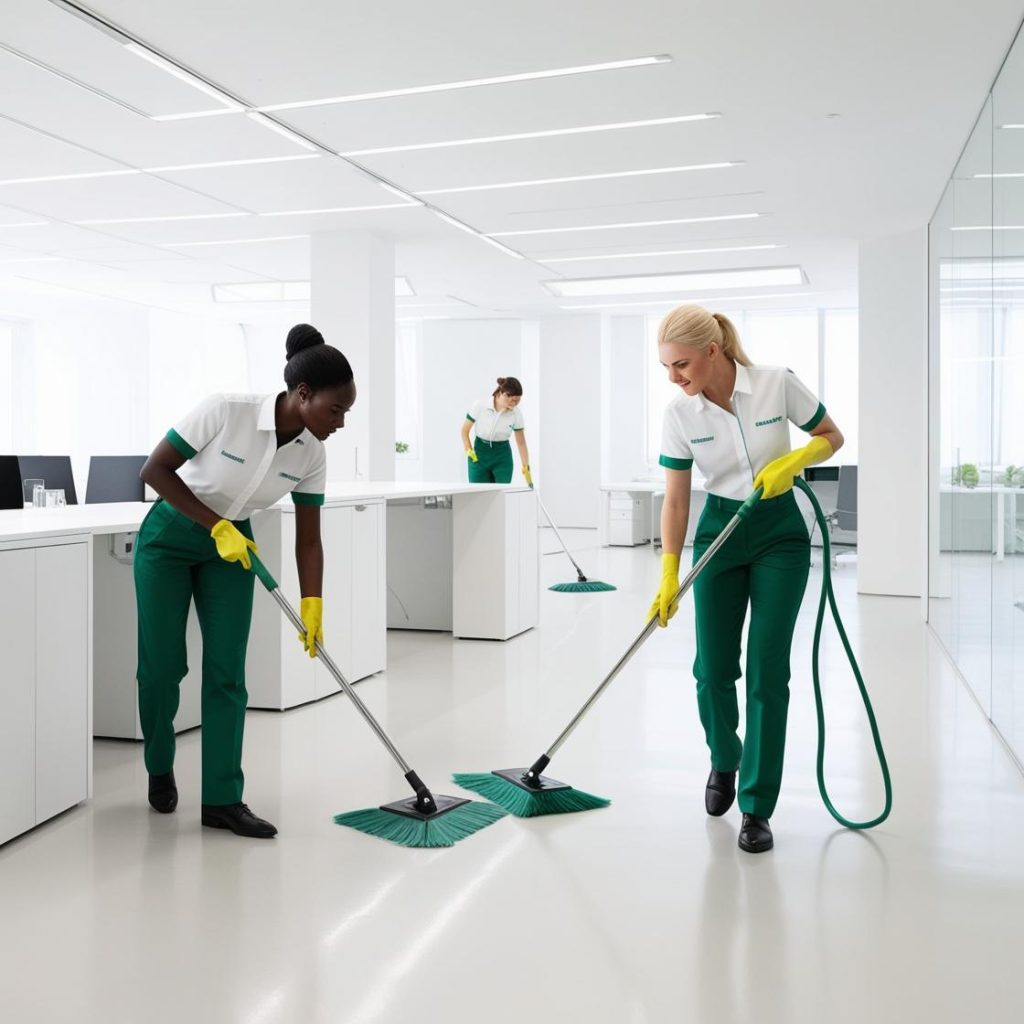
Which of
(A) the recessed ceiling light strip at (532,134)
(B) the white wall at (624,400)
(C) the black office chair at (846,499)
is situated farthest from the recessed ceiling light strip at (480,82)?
(B) the white wall at (624,400)

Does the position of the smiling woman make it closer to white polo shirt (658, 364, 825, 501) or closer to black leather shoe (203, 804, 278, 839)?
black leather shoe (203, 804, 278, 839)

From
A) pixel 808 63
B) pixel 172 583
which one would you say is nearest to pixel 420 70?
pixel 808 63

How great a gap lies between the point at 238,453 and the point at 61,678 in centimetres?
78

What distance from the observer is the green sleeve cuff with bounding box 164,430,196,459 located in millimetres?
2543

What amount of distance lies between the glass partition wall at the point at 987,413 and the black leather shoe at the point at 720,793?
114 cm

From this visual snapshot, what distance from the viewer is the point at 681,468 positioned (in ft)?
9.06

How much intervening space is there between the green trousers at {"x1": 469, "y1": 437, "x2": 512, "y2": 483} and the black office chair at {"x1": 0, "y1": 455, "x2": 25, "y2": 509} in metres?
3.54

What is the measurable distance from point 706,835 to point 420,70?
123 inches

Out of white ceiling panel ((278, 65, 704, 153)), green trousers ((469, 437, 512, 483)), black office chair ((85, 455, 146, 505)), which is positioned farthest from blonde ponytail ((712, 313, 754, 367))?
green trousers ((469, 437, 512, 483))

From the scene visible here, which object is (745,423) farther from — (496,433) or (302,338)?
(496,433)

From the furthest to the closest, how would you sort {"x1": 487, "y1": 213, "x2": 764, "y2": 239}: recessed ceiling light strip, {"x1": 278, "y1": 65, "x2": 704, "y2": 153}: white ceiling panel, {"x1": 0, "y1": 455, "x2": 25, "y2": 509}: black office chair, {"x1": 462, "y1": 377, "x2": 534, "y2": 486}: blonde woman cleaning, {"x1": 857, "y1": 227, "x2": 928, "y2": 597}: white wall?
{"x1": 462, "y1": 377, "x2": 534, "y2": 486}: blonde woman cleaning → {"x1": 857, "y1": 227, "x2": 928, "y2": 597}: white wall → {"x1": 487, "y1": 213, "x2": 764, "y2": 239}: recessed ceiling light strip → {"x1": 0, "y1": 455, "x2": 25, "y2": 509}: black office chair → {"x1": 278, "y1": 65, "x2": 704, "y2": 153}: white ceiling panel

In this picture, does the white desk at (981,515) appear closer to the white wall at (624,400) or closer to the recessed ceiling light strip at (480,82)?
the recessed ceiling light strip at (480,82)

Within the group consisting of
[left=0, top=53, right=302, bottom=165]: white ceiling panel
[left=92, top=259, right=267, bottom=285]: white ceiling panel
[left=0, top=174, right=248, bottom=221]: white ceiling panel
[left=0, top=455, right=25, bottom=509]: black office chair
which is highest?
[left=92, top=259, right=267, bottom=285]: white ceiling panel

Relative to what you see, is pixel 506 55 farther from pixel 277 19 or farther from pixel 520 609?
pixel 520 609
